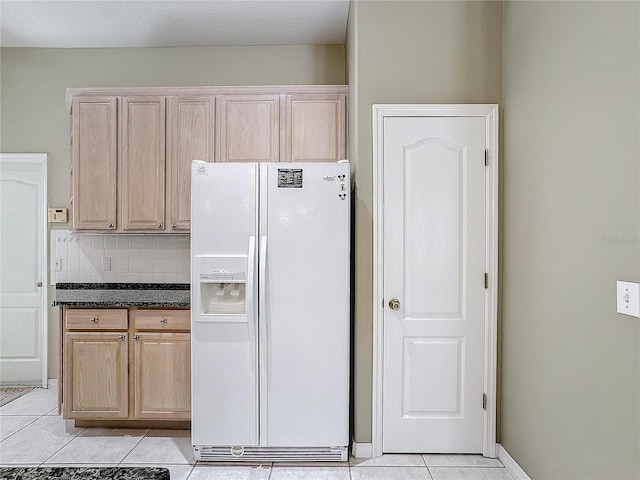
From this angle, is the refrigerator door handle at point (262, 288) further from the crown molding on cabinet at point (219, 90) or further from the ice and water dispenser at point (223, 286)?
the crown molding on cabinet at point (219, 90)

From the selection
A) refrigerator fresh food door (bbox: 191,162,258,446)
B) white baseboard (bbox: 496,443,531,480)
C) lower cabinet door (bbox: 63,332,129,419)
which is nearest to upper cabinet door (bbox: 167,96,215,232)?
refrigerator fresh food door (bbox: 191,162,258,446)

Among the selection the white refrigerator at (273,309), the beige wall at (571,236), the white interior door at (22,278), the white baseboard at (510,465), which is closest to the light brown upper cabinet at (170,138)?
the white refrigerator at (273,309)

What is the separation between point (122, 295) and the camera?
3.29 m

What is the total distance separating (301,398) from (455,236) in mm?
1329

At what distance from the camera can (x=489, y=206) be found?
2.61 m

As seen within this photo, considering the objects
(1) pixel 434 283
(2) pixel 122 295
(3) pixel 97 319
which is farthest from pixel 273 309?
(2) pixel 122 295

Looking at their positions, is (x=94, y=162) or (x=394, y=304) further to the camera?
(x=94, y=162)

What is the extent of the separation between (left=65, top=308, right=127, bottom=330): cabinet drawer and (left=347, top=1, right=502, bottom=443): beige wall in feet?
5.68

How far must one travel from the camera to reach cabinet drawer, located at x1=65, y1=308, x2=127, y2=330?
115 inches

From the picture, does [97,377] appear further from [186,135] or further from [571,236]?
[571,236]

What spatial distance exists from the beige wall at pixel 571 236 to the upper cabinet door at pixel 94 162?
2.75m

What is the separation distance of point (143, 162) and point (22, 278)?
180 cm

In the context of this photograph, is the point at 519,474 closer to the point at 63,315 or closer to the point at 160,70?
the point at 63,315

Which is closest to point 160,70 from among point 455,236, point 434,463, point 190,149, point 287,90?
point 190,149
